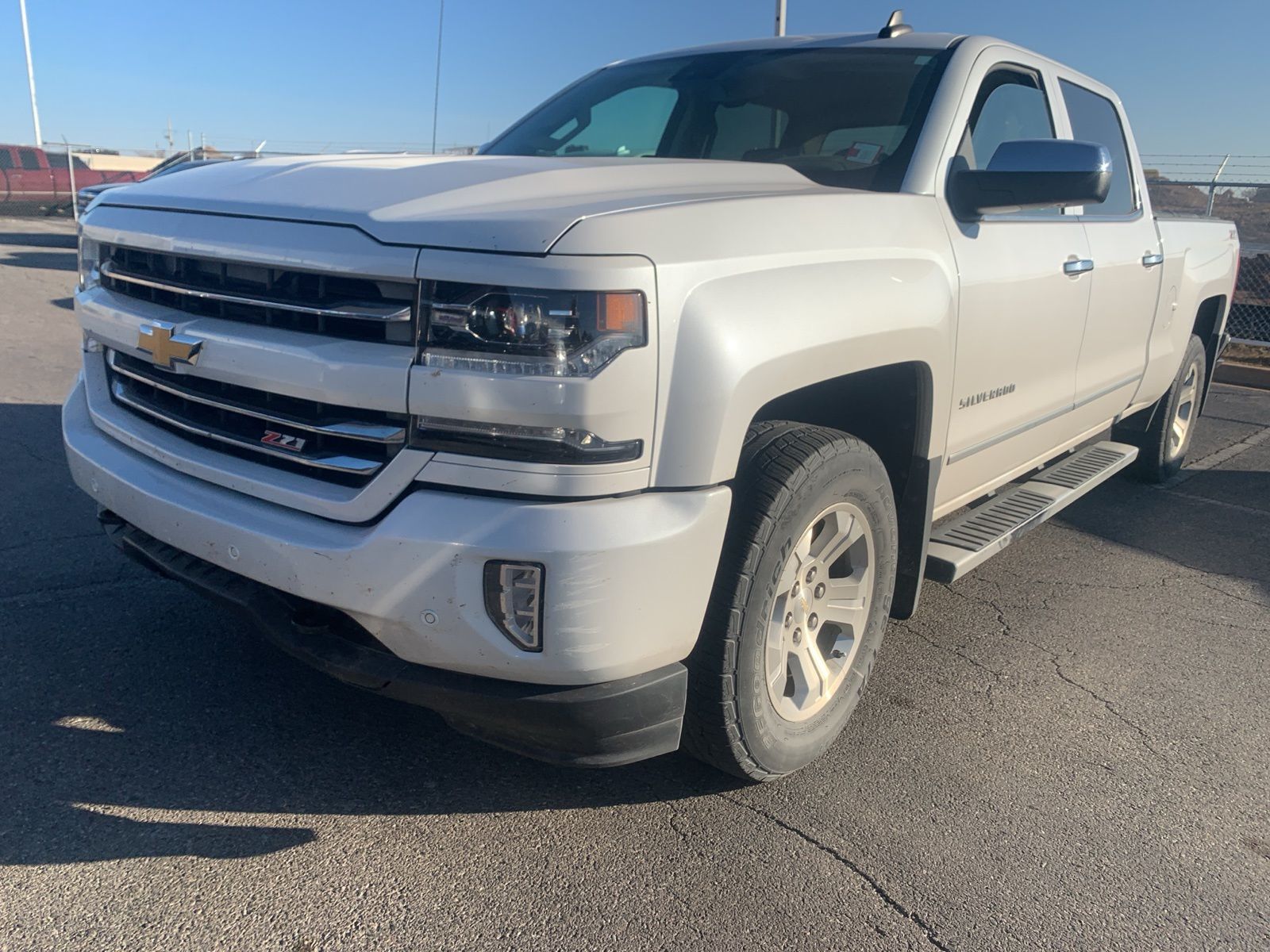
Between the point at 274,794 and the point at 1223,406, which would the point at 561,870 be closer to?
the point at 274,794

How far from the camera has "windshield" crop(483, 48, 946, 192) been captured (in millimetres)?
3363

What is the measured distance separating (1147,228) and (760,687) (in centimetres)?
339

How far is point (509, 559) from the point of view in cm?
204

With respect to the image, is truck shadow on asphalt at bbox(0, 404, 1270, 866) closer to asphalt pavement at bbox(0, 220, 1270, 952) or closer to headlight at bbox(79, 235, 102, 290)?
asphalt pavement at bbox(0, 220, 1270, 952)

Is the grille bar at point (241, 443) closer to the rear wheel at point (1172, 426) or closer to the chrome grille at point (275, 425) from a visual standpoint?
the chrome grille at point (275, 425)

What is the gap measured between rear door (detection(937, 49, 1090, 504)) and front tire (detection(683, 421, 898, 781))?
54 centimetres

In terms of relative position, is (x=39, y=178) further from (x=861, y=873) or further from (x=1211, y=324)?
(x=861, y=873)

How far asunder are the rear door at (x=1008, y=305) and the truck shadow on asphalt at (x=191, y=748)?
4.75ft

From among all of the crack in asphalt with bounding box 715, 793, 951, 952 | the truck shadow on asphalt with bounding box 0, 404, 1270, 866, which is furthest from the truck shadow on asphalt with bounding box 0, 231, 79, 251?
the crack in asphalt with bounding box 715, 793, 951, 952

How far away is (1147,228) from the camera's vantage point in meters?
4.75

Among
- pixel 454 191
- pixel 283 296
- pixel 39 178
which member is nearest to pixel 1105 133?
pixel 454 191

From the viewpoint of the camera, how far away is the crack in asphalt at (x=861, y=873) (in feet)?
7.51

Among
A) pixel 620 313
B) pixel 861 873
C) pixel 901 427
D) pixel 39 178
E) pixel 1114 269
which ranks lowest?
pixel 39 178

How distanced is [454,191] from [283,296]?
0.44 metres
